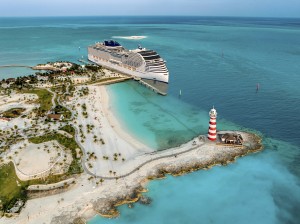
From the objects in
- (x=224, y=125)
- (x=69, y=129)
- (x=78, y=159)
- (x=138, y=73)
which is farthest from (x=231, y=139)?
(x=138, y=73)

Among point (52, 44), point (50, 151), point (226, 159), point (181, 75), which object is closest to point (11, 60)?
point (52, 44)

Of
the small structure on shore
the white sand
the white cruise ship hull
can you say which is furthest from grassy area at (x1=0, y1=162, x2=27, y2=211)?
the white cruise ship hull

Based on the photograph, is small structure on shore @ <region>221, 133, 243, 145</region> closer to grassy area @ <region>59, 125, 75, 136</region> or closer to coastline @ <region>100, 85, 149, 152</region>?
coastline @ <region>100, 85, 149, 152</region>

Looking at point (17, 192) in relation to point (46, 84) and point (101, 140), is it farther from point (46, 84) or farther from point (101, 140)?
point (46, 84)

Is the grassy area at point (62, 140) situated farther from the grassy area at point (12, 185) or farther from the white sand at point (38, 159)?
the grassy area at point (12, 185)

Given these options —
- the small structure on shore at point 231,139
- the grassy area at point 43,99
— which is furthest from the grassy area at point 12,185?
the small structure on shore at point 231,139

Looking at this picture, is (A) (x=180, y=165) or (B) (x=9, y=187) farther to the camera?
(A) (x=180, y=165)

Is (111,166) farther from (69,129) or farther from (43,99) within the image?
(43,99)
